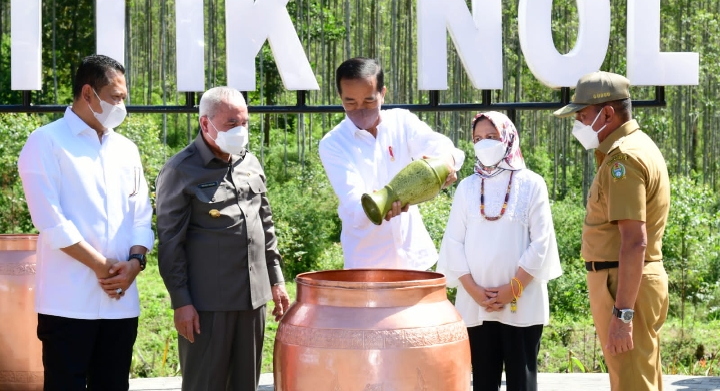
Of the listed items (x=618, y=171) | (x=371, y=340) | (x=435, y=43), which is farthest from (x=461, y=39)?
(x=371, y=340)

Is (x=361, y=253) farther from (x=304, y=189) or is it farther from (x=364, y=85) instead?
(x=304, y=189)

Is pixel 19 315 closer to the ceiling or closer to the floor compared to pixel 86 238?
closer to the floor

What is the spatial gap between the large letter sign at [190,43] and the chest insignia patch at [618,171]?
2.88 meters

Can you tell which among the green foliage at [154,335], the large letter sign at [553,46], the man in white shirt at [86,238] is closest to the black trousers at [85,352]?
the man in white shirt at [86,238]

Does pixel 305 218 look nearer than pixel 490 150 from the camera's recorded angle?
No

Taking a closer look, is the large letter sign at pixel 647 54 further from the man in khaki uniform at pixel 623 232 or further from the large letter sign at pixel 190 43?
the large letter sign at pixel 190 43

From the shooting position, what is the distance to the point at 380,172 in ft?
13.4

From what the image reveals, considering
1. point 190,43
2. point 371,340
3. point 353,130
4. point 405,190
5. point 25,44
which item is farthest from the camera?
point 190,43

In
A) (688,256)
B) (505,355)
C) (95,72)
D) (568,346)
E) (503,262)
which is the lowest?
(568,346)

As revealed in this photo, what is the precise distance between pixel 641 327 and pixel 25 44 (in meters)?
3.92

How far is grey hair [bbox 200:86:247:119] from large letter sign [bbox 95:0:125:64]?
2.14 metres

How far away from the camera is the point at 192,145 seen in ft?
11.9

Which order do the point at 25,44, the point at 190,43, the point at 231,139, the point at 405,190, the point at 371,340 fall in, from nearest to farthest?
the point at 371,340
the point at 405,190
the point at 231,139
the point at 25,44
the point at 190,43

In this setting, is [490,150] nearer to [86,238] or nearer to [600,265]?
[600,265]
